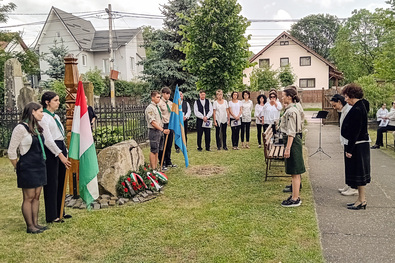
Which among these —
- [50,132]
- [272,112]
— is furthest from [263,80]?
[50,132]

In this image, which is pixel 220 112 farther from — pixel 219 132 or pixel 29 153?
pixel 29 153

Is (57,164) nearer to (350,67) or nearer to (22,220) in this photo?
(22,220)

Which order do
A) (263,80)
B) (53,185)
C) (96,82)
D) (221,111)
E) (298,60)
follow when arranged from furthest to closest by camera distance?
(298,60)
(263,80)
(96,82)
(221,111)
(53,185)

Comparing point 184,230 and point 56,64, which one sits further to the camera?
point 56,64

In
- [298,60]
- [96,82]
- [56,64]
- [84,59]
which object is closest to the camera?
[56,64]

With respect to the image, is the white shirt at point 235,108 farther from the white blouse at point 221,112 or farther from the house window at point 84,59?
the house window at point 84,59

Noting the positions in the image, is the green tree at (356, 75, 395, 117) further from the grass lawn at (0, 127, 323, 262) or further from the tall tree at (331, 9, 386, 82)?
the tall tree at (331, 9, 386, 82)

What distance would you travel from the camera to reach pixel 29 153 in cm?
458

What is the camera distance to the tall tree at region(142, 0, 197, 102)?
1708 cm

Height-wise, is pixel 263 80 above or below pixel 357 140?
above

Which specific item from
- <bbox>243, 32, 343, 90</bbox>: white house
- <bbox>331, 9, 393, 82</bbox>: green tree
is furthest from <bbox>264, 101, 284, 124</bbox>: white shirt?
<bbox>331, 9, 393, 82</bbox>: green tree

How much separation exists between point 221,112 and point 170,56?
762cm

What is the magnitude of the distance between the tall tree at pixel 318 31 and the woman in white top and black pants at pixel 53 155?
209ft

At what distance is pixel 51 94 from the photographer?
16.4 feet
